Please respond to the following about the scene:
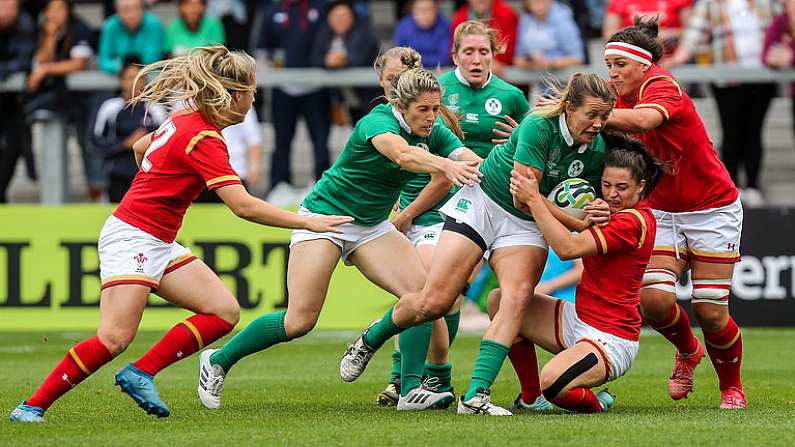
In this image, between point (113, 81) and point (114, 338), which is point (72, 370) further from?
point (113, 81)

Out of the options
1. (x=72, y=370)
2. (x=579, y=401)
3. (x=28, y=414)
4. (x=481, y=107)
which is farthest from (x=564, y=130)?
(x=28, y=414)

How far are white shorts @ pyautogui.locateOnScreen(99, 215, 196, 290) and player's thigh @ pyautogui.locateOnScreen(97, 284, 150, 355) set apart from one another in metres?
0.04

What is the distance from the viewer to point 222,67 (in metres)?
7.16

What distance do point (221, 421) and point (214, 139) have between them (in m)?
1.40

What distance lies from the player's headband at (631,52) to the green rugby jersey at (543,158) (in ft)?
1.93

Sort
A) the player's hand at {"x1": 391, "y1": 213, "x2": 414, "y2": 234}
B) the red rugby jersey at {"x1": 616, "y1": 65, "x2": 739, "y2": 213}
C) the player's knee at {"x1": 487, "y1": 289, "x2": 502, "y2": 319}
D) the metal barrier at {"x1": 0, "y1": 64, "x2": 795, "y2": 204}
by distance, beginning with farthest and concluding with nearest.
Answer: the metal barrier at {"x1": 0, "y1": 64, "x2": 795, "y2": 204}, the player's hand at {"x1": 391, "y1": 213, "x2": 414, "y2": 234}, the red rugby jersey at {"x1": 616, "y1": 65, "x2": 739, "y2": 213}, the player's knee at {"x1": 487, "y1": 289, "x2": 502, "y2": 319}

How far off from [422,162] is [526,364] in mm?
1301

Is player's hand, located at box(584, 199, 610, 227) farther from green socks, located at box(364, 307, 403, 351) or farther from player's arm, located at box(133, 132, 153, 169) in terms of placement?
player's arm, located at box(133, 132, 153, 169)

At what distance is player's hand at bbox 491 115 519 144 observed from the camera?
8305 millimetres

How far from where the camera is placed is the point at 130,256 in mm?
6992

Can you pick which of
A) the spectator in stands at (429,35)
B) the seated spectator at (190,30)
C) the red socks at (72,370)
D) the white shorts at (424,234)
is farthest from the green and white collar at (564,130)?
the seated spectator at (190,30)

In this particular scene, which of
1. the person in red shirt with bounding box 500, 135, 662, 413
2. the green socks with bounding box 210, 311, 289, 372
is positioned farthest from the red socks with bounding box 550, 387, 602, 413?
the green socks with bounding box 210, 311, 289, 372

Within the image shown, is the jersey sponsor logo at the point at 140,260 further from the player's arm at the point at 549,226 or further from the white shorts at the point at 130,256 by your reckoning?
the player's arm at the point at 549,226

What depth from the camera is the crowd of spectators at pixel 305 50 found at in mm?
13836
